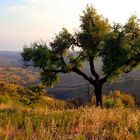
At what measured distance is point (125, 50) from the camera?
149 feet

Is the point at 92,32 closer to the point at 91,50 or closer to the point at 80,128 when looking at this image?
the point at 91,50

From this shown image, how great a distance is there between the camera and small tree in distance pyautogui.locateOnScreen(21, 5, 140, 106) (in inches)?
1812

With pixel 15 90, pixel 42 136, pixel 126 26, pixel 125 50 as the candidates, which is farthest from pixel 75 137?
pixel 15 90

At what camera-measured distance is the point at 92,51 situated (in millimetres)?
47438

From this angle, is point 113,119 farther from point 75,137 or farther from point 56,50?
point 56,50

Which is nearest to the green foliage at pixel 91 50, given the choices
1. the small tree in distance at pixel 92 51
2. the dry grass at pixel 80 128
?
the small tree in distance at pixel 92 51

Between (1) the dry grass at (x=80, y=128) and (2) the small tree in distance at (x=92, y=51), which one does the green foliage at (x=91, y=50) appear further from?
(1) the dry grass at (x=80, y=128)

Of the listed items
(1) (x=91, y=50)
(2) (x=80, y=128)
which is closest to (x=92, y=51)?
(1) (x=91, y=50)

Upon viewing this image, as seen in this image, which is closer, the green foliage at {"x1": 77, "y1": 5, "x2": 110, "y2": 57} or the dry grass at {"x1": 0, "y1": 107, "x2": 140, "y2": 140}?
the dry grass at {"x1": 0, "y1": 107, "x2": 140, "y2": 140}

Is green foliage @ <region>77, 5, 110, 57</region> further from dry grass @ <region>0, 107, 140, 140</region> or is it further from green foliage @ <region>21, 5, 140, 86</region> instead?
dry grass @ <region>0, 107, 140, 140</region>

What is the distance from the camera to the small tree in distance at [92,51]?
46.0 meters

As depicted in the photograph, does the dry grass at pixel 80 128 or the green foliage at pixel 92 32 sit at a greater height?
the green foliage at pixel 92 32

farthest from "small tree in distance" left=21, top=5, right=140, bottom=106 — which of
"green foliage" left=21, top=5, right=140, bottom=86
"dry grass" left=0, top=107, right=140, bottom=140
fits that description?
"dry grass" left=0, top=107, right=140, bottom=140

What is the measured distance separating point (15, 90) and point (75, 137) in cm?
6578
